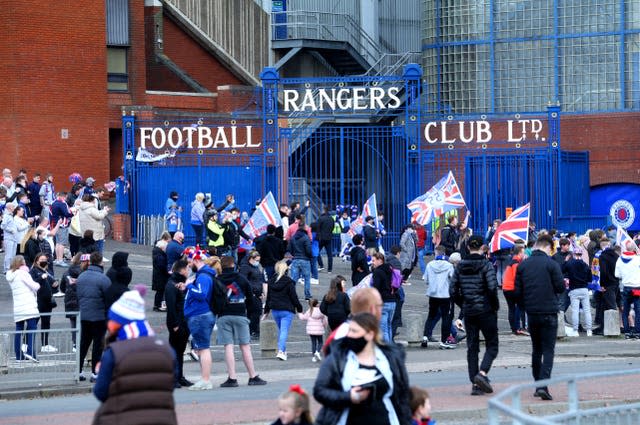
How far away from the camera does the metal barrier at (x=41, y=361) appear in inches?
678

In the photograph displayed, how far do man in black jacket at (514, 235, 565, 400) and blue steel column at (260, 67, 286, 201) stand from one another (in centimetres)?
2054

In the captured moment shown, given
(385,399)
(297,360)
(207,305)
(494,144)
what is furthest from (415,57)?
(385,399)

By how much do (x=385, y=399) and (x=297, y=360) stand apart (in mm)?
11322

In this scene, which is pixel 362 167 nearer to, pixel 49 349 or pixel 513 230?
pixel 513 230

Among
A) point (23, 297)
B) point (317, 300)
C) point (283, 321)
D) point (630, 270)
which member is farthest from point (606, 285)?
point (23, 297)

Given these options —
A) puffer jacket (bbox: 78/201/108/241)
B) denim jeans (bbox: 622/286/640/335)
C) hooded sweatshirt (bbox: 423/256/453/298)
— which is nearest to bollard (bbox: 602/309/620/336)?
denim jeans (bbox: 622/286/640/335)

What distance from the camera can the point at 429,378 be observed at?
18109mm

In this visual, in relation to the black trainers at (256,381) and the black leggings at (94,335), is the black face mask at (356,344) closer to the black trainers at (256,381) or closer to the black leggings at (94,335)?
the black trainers at (256,381)

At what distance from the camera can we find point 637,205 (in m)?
40.6

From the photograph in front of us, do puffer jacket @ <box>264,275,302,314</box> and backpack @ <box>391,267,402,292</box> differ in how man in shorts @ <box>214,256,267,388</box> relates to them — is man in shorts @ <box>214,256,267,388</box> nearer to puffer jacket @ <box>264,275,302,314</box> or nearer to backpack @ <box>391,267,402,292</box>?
puffer jacket @ <box>264,275,302,314</box>

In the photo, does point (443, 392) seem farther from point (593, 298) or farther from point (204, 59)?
point (204, 59)

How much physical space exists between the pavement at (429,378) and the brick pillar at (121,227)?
903 centimetres

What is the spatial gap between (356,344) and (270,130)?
27.1 m

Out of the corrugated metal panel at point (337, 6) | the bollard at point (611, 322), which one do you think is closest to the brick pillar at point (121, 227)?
the corrugated metal panel at point (337, 6)
